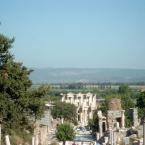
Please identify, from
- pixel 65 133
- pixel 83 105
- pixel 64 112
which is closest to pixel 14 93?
pixel 65 133

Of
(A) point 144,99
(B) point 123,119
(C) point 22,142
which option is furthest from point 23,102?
(A) point 144,99

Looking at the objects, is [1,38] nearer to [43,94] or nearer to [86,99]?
[43,94]

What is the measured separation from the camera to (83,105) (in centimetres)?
11481

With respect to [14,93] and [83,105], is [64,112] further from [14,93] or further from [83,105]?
[14,93]

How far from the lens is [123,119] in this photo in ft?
187

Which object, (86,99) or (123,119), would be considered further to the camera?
(86,99)

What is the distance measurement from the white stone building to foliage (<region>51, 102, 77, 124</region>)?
3.00m

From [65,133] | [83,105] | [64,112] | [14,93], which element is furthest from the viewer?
[83,105]

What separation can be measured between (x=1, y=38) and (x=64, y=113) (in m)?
74.4

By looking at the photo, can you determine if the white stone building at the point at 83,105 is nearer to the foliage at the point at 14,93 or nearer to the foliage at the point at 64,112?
the foliage at the point at 64,112

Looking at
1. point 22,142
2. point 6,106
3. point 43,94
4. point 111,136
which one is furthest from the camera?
point 111,136

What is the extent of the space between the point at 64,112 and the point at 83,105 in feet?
48.1

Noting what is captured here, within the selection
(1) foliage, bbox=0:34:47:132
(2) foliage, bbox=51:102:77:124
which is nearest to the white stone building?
(2) foliage, bbox=51:102:77:124

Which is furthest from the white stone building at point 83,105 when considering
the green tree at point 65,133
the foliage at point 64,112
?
the green tree at point 65,133
